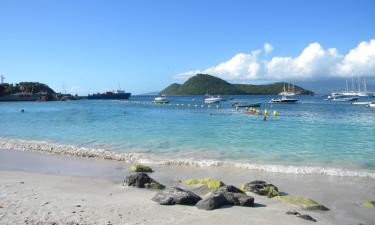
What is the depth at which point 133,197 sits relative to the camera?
12.6 meters

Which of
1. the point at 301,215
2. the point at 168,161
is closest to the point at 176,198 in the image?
the point at 301,215

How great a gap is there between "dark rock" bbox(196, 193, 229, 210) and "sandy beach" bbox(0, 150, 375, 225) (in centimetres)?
20

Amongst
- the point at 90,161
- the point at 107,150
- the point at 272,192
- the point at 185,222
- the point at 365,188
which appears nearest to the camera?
the point at 185,222

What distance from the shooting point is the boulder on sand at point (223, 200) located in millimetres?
11273

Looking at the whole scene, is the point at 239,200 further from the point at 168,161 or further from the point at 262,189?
the point at 168,161

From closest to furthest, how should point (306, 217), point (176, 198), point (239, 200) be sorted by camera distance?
point (306, 217)
point (176, 198)
point (239, 200)

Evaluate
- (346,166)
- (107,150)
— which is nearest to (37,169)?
(107,150)

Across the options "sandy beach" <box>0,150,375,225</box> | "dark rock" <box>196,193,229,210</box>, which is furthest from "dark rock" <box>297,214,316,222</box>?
"dark rock" <box>196,193,229,210</box>

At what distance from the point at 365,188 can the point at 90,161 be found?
12.6m

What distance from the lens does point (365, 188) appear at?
14953 mm

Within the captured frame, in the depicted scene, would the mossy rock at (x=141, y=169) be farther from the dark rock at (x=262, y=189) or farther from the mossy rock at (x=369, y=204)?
the mossy rock at (x=369, y=204)

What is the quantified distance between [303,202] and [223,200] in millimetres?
2492

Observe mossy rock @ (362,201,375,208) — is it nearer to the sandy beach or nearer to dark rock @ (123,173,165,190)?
the sandy beach

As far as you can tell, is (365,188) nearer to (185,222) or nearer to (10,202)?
(185,222)
